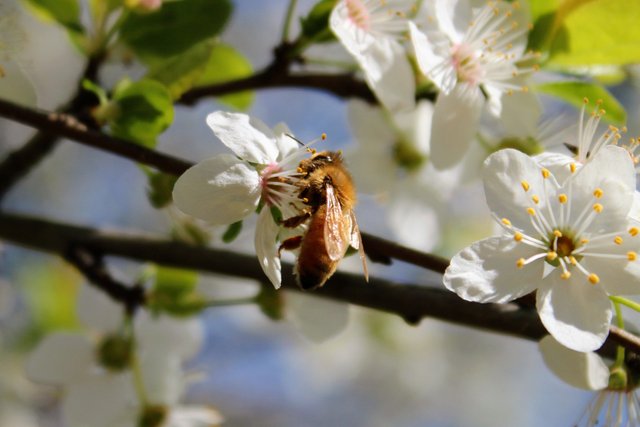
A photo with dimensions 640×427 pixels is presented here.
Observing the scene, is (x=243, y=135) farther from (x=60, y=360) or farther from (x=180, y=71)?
(x=60, y=360)

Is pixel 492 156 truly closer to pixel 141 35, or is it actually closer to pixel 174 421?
pixel 141 35

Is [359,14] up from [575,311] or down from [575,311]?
up

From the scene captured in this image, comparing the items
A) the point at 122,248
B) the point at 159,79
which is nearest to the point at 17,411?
the point at 122,248

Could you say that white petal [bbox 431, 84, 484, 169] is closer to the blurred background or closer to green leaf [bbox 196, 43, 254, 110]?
green leaf [bbox 196, 43, 254, 110]

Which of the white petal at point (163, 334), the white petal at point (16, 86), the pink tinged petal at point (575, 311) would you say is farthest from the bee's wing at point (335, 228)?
the white petal at point (163, 334)

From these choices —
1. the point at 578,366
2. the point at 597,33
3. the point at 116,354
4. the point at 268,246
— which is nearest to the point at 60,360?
the point at 116,354

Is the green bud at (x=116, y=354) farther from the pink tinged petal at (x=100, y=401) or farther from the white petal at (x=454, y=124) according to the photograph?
the white petal at (x=454, y=124)

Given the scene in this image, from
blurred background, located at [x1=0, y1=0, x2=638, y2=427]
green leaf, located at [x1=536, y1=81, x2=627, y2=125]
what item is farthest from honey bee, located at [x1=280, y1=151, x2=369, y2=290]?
blurred background, located at [x1=0, y1=0, x2=638, y2=427]
